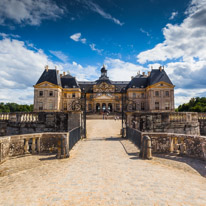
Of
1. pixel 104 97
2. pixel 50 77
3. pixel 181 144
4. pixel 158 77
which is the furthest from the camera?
pixel 104 97

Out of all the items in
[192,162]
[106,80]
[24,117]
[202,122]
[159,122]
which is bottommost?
[192,162]

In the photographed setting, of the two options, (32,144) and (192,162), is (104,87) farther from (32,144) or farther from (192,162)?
(192,162)

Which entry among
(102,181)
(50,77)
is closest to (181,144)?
(102,181)

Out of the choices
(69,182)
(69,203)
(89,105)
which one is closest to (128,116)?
(69,182)

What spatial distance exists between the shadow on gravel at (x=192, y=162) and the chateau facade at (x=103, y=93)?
32488 mm

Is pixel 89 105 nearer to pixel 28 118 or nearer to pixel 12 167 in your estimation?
pixel 28 118

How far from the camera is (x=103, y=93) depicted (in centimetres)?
3775

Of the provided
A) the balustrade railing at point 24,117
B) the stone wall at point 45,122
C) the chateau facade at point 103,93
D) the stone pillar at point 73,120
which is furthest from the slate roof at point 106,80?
the stone pillar at point 73,120

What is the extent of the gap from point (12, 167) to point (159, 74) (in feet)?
147

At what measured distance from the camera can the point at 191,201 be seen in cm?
307

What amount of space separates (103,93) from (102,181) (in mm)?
34046

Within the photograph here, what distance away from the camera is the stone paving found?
3146 mm

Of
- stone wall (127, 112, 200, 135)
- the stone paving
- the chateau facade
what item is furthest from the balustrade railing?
the chateau facade

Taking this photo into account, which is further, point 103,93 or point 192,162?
point 103,93
